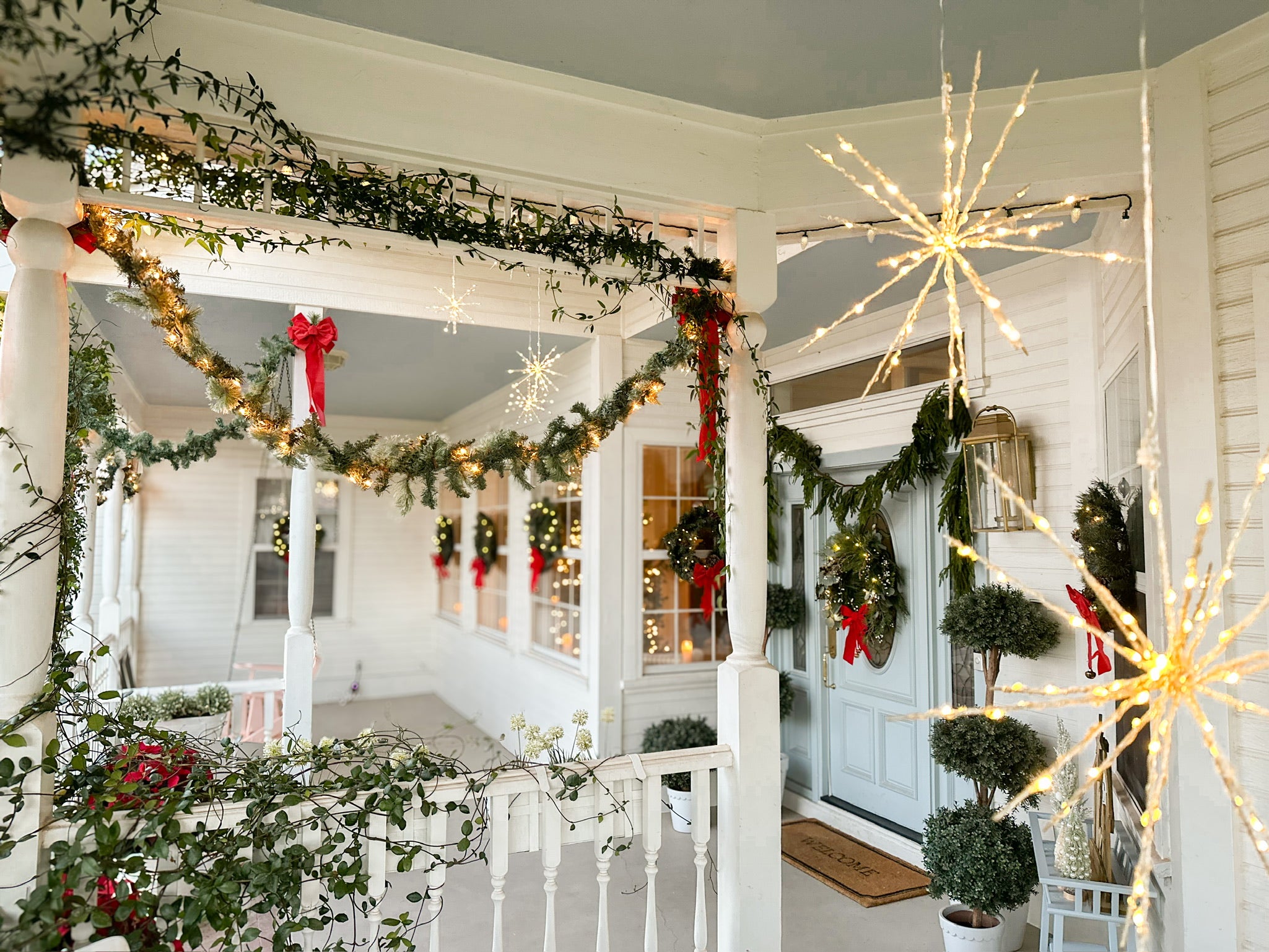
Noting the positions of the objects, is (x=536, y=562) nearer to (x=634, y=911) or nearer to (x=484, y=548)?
(x=484, y=548)

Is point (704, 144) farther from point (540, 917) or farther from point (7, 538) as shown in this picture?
point (540, 917)

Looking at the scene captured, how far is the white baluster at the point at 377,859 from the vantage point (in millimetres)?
2385

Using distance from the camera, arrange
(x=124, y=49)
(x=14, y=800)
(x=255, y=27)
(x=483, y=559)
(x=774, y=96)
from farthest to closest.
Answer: (x=483, y=559) → (x=774, y=96) → (x=255, y=27) → (x=124, y=49) → (x=14, y=800)

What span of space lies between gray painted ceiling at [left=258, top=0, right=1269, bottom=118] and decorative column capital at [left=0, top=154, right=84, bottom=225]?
738mm

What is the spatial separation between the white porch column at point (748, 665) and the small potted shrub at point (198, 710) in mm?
3531

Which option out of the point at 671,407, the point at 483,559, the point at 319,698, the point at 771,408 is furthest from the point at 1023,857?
the point at 319,698

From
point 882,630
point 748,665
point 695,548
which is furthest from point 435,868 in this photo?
point 695,548

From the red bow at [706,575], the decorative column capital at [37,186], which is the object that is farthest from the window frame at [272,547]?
the decorative column capital at [37,186]

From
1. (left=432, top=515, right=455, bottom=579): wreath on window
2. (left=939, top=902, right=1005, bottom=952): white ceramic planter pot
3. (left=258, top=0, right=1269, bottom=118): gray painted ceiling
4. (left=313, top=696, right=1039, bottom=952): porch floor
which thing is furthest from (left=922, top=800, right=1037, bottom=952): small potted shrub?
(left=432, top=515, right=455, bottom=579): wreath on window

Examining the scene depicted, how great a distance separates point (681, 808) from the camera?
496 cm

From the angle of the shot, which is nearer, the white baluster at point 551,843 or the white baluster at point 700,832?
the white baluster at point 551,843

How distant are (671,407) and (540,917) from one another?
322 cm

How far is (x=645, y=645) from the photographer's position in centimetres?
564

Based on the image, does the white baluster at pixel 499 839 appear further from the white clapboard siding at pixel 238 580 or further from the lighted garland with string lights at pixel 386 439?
the white clapboard siding at pixel 238 580
